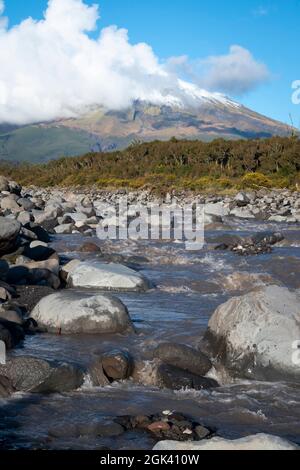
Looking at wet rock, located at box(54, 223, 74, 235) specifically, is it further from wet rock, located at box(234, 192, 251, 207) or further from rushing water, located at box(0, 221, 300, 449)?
wet rock, located at box(234, 192, 251, 207)

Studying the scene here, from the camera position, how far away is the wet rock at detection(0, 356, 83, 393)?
20.5 feet

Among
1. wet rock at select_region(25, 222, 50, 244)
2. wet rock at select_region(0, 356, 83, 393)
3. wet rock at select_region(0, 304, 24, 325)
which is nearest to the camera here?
wet rock at select_region(0, 356, 83, 393)

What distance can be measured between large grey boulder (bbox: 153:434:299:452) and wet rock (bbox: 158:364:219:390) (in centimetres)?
191

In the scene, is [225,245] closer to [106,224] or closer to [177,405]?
[106,224]

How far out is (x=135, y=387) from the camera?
655 centimetres

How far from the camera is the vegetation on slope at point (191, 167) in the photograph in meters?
43.3

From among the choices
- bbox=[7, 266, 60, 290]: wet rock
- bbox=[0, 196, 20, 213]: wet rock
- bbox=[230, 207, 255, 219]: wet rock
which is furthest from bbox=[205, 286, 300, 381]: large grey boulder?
bbox=[230, 207, 255, 219]: wet rock

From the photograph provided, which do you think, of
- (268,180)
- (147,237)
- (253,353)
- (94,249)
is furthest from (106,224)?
(268,180)

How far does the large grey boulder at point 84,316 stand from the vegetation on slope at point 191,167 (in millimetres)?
32151

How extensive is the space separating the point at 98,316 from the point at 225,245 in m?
9.36

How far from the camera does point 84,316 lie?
8328 millimetres

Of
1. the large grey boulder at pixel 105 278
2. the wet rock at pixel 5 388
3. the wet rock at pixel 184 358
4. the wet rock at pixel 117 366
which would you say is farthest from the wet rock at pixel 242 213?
the wet rock at pixel 5 388

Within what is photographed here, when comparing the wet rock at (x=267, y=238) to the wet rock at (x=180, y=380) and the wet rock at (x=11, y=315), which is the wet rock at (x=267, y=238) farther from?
the wet rock at (x=180, y=380)
